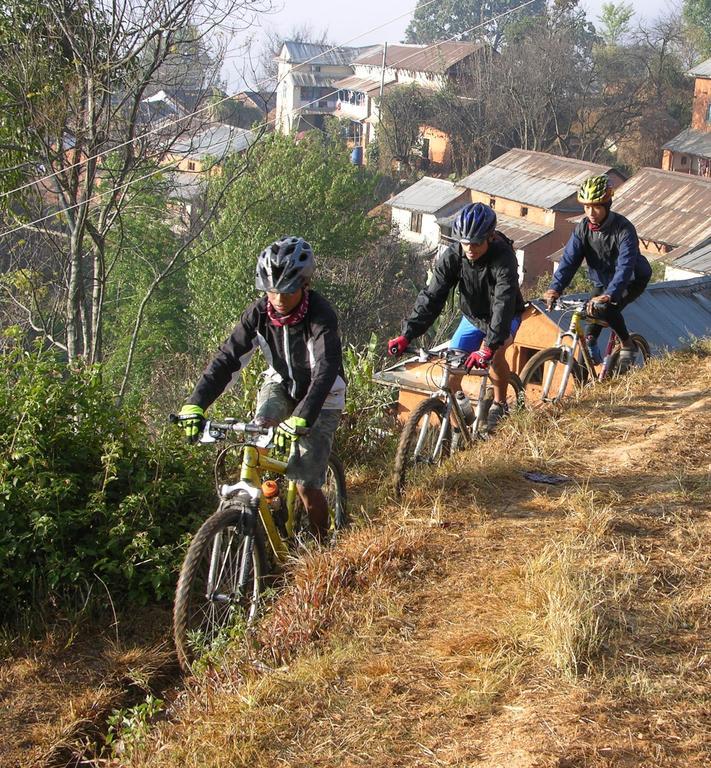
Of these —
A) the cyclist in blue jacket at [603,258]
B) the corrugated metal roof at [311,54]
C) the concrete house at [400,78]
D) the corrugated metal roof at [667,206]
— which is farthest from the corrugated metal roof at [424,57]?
the cyclist in blue jacket at [603,258]

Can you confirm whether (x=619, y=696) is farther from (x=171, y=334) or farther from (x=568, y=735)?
(x=171, y=334)

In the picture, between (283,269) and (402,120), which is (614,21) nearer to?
(402,120)

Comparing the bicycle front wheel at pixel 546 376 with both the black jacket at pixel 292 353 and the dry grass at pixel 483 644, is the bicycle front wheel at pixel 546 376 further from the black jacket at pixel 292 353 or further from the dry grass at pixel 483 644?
the black jacket at pixel 292 353

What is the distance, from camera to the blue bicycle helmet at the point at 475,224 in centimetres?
663

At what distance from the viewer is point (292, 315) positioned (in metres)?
5.30

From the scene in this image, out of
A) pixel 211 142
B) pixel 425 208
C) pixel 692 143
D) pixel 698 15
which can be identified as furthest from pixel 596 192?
pixel 698 15

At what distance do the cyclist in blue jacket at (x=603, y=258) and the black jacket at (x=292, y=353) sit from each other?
11.3 ft

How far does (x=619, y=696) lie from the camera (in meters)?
3.88

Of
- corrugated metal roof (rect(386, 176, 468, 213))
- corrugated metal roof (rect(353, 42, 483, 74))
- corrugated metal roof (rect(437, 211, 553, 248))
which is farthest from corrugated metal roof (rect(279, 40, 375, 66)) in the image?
corrugated metal roof (rect(437, 211, 553, 248))

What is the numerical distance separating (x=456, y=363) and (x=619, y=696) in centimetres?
307

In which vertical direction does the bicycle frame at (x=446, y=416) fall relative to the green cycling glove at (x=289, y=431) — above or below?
below

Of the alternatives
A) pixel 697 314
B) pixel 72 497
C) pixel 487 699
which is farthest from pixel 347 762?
pixel 697 314

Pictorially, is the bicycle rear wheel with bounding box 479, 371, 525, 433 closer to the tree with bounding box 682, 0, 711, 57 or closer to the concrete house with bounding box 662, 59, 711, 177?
the concrete house with bounding box 662, 59, 711, 177

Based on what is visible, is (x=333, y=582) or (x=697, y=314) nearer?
(x=333, y=582)
